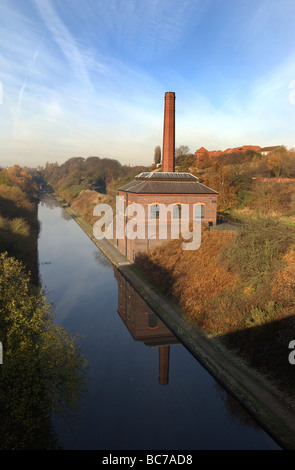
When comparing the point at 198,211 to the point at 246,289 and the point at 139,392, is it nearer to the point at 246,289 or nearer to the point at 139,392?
the point at 246,289

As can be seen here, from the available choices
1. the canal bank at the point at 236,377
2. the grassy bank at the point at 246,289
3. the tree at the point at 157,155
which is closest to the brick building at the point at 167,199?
the grassy bank at the point at 246,289

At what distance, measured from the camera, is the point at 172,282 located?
17.8 meters

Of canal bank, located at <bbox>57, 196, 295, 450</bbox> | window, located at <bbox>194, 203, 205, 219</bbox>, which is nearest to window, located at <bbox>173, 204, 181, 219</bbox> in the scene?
window, located at <bbox>194, 203, 205, 219</bbox>

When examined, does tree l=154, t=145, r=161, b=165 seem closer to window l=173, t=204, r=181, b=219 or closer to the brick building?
the brick building

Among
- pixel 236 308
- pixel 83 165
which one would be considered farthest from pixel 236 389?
pixel 83 165

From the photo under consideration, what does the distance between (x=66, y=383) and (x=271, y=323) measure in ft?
26.0

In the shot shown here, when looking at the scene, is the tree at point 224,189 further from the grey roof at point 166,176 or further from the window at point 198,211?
the window at point 198,211

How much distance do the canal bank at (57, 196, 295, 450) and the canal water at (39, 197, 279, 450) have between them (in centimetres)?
30

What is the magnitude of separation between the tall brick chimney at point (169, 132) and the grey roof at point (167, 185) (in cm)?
238

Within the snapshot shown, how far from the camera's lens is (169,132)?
27578 millimetres

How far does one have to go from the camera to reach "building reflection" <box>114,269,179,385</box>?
12603 millimetres

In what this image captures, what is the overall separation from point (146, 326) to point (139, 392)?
4.81 metres

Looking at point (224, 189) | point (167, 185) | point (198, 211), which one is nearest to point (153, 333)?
point (198, 211)

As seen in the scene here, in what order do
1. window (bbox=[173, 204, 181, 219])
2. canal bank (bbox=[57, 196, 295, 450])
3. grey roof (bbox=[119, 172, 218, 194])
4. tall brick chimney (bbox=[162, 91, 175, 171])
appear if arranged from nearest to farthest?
canal bank (bbox=[57, 196, 295, 450]), grey roof (bbox=[119, 172, 218, 194]), window (bbox=[173, 204, 181, 219]), tall brick chimney (bbox=[162, 91, 175, 171])
